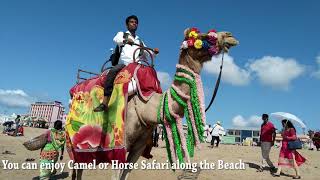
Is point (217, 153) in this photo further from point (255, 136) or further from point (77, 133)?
point (255, 136)

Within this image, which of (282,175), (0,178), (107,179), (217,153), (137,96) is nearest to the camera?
(137,96)

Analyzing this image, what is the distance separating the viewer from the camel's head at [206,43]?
544 centimetres

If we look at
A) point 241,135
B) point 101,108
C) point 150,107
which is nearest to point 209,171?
point 101,108

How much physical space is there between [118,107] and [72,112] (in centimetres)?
204

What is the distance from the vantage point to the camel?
5508mm

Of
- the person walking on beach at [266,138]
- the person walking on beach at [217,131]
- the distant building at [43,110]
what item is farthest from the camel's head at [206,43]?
A: the distant building at [43,110]

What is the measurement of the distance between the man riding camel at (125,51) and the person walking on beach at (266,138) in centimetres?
952

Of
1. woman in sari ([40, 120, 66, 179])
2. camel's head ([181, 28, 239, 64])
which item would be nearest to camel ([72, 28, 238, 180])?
camel's head ([181, 28, 239, 64])

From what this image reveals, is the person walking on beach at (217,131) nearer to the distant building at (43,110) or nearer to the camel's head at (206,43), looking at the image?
the camel's head at (206,43)

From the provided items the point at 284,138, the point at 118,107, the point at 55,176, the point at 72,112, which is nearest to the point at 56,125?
the point at 55,176

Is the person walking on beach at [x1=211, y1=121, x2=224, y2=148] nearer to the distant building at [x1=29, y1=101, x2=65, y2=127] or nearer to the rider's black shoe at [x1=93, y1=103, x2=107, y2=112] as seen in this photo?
the rider's black shoe at [x1=93, y1=103, x2=107, y2=112]

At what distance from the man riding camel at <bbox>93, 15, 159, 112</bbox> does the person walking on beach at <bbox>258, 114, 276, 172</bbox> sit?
9.52 m

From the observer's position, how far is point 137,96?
611 cm

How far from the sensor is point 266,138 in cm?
1507
